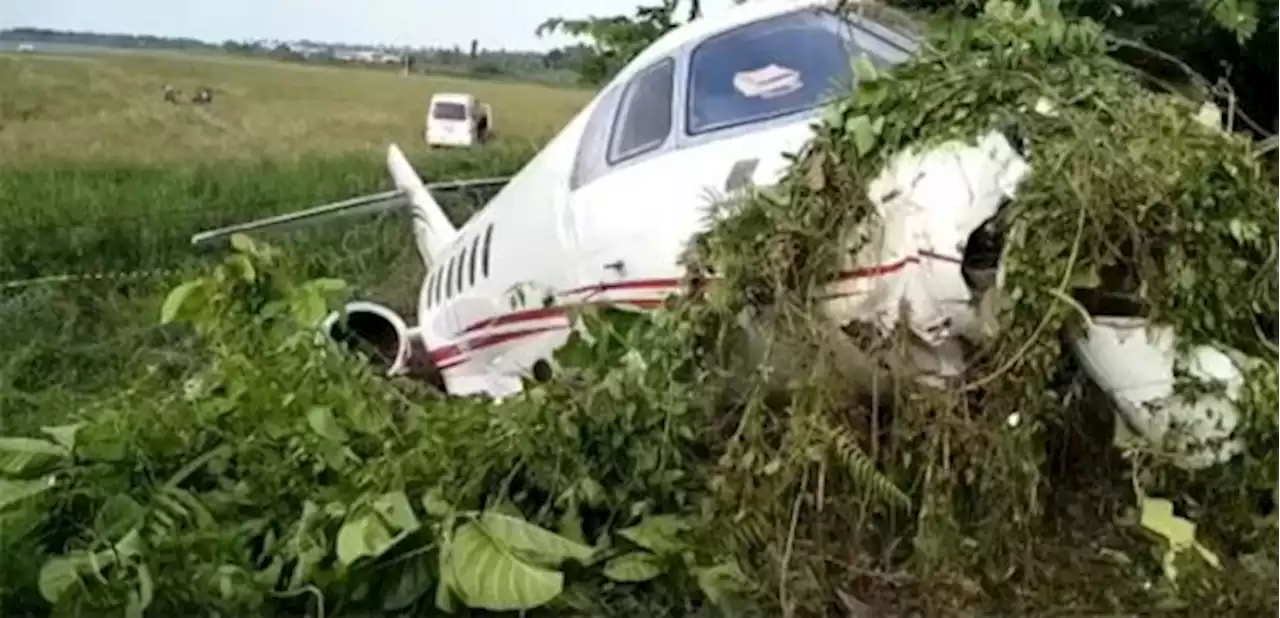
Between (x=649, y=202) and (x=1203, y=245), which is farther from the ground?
(x=1203, y=245)

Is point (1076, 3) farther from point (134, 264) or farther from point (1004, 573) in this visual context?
point (134, 264)

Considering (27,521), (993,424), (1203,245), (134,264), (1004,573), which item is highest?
(1203,245)

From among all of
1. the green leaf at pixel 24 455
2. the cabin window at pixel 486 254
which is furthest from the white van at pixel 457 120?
the green leaf at pixel 24 455

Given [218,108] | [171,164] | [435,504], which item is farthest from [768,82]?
[171,164]

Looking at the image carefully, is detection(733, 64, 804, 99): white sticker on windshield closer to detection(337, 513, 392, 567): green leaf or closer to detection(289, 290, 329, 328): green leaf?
detection(289, 290, 329, 328): green leaf

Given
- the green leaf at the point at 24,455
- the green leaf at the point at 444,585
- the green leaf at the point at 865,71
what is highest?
the green leaf at the point at 865,71

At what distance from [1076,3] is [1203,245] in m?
1.84

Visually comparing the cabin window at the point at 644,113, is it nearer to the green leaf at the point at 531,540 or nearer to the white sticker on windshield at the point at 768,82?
the white sticker on windshield at the point at 768,82

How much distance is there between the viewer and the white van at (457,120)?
746 centimetres

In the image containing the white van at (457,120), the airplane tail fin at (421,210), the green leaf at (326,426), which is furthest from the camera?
the white van at (457,120)

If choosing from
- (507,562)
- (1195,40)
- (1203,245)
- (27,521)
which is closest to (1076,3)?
(1195,40)

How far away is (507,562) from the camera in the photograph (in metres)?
2.83

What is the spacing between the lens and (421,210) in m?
7.38

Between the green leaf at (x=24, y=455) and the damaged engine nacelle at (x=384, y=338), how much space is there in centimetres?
217
